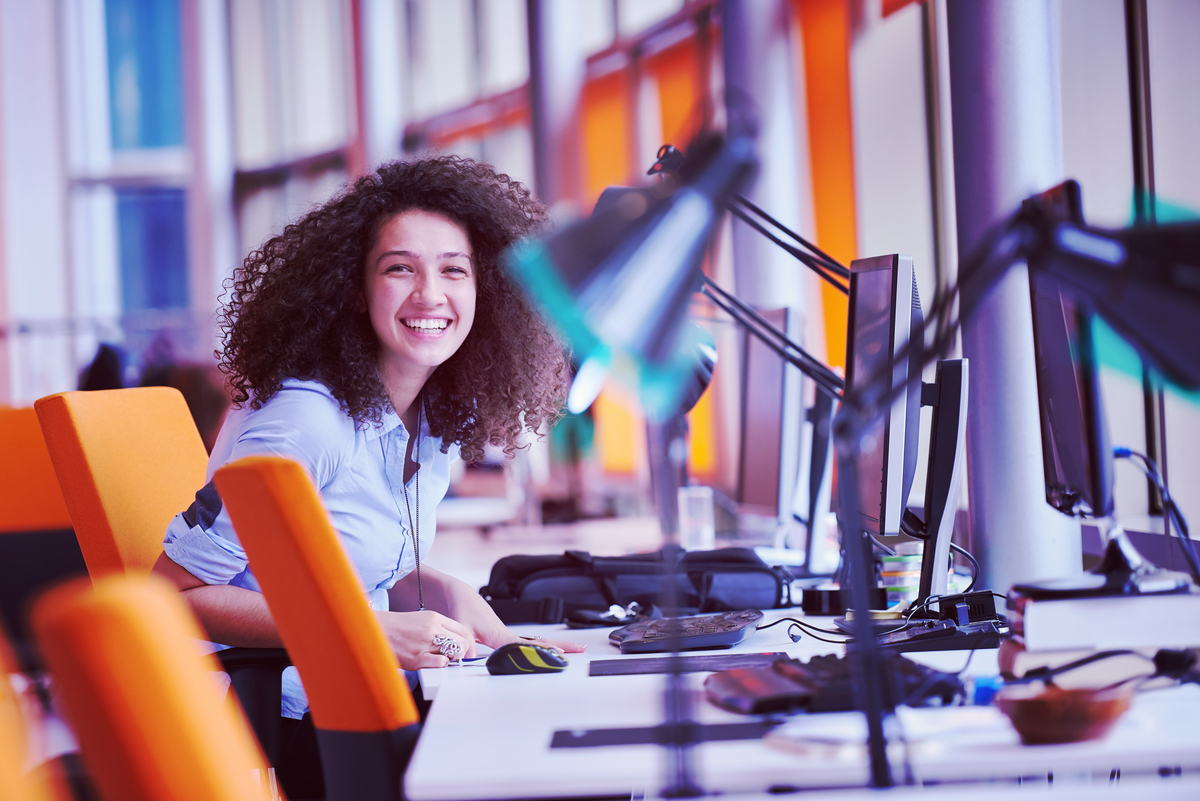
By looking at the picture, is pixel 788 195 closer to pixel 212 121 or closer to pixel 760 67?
pixel 760 67

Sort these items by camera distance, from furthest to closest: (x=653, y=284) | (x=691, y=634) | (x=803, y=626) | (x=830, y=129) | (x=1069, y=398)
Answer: (x=830, y=129)
(x=803, y=626)
(x=691, y=634)
(x=1069, y=398)
(x=653, y=284)

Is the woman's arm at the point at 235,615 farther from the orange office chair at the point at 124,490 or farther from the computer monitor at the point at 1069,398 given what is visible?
the computer monitor at the point at 1069,398

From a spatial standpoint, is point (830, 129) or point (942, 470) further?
point (830, 129)

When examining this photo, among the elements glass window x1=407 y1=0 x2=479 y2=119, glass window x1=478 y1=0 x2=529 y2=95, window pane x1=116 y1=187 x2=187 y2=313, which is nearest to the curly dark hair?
glass window x1=478 y1=0 x2=529 y2=95

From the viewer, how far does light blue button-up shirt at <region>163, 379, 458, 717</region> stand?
1.50m

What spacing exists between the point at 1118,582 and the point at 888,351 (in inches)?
20.4

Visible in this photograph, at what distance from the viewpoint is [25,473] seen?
2352 mm

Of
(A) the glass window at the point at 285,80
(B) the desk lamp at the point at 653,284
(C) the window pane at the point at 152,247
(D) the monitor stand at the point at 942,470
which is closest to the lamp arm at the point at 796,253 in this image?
(D) the monitor stand at the point at 942,470

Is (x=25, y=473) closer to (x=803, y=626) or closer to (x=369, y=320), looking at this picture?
(x=369, y=320)

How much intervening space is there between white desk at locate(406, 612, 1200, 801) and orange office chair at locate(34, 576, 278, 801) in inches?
10.8

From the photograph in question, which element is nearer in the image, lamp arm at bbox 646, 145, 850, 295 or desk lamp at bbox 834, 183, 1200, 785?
desk lamp at bbox 834, 183, 1200, 785

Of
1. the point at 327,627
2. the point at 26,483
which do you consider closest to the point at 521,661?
the point at 327,627

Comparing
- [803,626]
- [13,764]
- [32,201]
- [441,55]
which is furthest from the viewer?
[32,201]

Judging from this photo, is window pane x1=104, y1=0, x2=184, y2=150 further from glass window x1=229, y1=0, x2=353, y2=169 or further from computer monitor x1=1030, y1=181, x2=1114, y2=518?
computer monitor x1=1030, y1=181, x2=1114, y2=518
